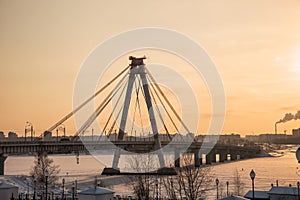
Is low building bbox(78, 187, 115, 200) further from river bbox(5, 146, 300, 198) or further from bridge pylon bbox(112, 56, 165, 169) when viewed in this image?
bridge pylon bbox(112, 56, 165, 169)

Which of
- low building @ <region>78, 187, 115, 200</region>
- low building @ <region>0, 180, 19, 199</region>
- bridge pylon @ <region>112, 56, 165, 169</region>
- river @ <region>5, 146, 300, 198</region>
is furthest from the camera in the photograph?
bridge pylon @ <region>112, 56, 165, 169</region>

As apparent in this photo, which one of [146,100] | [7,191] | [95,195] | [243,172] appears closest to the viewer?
[95,195]

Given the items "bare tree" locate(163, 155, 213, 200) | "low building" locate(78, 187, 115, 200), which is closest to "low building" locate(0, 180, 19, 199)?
"low building" locate(78, 187, 115, 200)

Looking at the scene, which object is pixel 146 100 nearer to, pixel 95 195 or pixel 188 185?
pixel 188 185

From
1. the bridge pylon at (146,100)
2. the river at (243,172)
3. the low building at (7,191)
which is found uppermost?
the bridge pylon at (146,100)

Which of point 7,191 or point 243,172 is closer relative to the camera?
point 7,191

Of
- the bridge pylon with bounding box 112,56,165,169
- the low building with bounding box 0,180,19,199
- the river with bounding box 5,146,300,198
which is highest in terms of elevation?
the bridge pylon with bounding box 112,56,165,169

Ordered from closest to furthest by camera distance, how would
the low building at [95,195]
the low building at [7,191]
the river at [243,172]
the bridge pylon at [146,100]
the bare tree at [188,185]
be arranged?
1. the bare tree at [188,185]
2. the low building at [95,195]
3. the low building at [7,191]
4. the river at [243,172]
5. the bridge pylon at [146,100]

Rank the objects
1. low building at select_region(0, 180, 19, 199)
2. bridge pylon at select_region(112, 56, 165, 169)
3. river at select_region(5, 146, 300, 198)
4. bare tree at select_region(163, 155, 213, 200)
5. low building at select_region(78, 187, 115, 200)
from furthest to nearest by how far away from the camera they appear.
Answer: bridge pylon at select_region(112, 56, 165, 169)
river at select_region(5, 146, 300, 198)
low building at select_region(0, 180, 19, 199)
low building at select_region(78, 187, 115, 200)
bare tree at select_region(163, 155, 213, 200)

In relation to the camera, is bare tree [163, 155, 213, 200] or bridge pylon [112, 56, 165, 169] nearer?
bare tree [163, 155, 213, 200]

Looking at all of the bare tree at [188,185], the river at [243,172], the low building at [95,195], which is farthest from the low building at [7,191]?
the river at [243,172]

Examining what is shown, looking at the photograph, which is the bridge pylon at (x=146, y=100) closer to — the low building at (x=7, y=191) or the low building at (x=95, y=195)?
the low building at (x=7, y=191)

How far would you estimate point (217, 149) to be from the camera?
8125 centimetres

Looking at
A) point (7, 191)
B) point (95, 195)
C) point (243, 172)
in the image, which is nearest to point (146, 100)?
point (243, 172)
